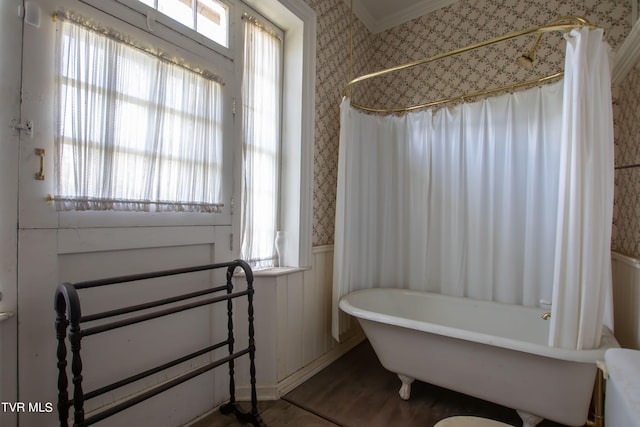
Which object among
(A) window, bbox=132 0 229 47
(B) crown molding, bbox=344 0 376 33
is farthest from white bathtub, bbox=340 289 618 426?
(B) crown molding, bbox=344 0 376 33

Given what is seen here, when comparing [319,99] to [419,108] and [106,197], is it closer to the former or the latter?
[419,108]

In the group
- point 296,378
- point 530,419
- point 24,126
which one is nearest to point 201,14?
point 24,126

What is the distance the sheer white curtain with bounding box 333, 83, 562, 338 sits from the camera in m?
1.92

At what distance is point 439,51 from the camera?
8.43 ft

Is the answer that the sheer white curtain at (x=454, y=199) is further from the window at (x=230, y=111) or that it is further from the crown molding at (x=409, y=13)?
the crown molding at (x=409, y=13)

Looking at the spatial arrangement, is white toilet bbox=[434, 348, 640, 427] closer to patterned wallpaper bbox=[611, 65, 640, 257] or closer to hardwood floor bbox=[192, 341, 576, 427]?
hardwood floor bbox=[192, 341, 576, 427]

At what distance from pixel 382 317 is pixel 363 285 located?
0.64m

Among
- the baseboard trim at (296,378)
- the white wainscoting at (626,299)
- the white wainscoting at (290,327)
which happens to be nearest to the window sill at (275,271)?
the white wainscoting at (290,327)

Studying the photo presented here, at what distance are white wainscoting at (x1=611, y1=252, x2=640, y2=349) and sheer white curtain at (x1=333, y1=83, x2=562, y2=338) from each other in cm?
31

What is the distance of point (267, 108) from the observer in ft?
6.76

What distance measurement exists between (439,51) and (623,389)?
259 centimetres

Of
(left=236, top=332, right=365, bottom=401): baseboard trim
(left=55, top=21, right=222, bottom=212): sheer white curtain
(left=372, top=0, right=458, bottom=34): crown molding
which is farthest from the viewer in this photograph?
(left=372, top=0, right=458, bottom=34): crown molding

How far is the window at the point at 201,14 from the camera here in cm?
150

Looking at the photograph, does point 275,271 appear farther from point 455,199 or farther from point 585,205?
point 585,205
